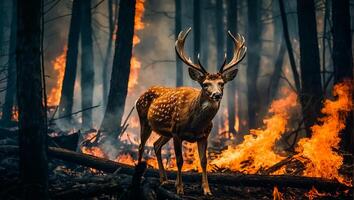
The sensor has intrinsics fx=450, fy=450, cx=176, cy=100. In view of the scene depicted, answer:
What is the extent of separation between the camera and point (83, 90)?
76.3ft

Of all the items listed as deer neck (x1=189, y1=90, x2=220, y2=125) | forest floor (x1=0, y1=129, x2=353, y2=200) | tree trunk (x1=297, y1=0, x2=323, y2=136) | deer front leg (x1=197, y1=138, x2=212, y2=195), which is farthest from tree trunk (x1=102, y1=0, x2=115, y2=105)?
deer neck (x1=189, y1=90, x2=220, y2=125)

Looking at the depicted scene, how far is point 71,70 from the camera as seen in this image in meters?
20.9

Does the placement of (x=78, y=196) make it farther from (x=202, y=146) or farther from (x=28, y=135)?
(x=202, y=146)

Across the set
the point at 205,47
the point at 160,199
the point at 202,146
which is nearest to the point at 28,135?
the point at 160,199

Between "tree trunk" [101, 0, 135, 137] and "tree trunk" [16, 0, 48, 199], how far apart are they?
318 inches

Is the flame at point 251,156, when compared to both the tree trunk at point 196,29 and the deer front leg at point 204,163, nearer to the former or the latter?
the deer front leg at point 204,163

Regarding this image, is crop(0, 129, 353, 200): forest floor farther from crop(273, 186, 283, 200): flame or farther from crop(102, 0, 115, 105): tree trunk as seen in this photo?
crop(102, 0, 115, 105): tree trunk

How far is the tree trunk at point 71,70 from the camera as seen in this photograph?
67.3 ft

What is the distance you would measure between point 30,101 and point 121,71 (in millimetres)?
8328

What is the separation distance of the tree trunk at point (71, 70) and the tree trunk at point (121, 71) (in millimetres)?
Result: 5357

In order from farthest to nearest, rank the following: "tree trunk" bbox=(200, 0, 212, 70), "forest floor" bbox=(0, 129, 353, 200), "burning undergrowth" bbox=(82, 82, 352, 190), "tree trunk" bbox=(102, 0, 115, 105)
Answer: "tree trunk" bbox=(200, 0, 212, 70), "tree trunk" bbox=(102, 0, 115, 105), "burning undergrowth" bbox=(82, 82, 352, 190), "forest floor" bbox=(0, 129, 353, 200)

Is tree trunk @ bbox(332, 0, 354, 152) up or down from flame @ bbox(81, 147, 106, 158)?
up

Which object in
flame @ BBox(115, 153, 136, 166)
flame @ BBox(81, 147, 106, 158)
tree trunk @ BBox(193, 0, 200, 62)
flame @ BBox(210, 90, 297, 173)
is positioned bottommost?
flame @ BBox(115, 153, 136, 166)

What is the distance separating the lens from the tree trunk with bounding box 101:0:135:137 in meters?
15.7
